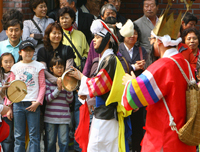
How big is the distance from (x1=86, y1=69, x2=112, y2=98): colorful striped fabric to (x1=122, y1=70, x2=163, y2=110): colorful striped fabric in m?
0.82

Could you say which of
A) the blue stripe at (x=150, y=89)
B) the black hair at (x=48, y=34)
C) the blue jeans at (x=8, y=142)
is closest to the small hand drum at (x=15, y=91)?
the blue jeans at (x=8, y=142)

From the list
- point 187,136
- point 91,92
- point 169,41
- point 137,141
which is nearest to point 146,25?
point 137,141

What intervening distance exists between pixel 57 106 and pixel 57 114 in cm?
13

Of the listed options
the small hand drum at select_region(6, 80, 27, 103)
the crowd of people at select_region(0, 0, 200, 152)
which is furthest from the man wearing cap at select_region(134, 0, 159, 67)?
the small hand drum at select_region(6, 80, 27, 103)

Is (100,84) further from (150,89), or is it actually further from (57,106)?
(57,106)

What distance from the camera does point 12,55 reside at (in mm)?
5730

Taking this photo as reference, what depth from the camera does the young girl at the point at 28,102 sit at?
5410mm

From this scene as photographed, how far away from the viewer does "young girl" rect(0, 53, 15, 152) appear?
5590 mm

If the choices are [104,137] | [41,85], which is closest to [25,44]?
[41,85]

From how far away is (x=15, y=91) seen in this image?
4590mm

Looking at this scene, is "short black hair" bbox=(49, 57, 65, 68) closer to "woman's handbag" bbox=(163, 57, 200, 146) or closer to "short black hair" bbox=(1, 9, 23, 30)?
"short black hair" bbox=(1, 9, 23, 30)

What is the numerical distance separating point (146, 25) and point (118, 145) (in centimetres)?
291

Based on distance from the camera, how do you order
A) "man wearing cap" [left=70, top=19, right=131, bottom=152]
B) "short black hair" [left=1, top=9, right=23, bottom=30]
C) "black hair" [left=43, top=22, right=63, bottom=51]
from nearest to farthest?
"man wearing cap" [left=70, top=19, right=131, bottom=152], "black hair" [left=43, top=22, right=63, bottom=51], "short black hair" [left=1, top=9, right=23, bottom=30]

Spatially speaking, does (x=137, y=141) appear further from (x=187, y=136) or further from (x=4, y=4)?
(x=4, y=4)
